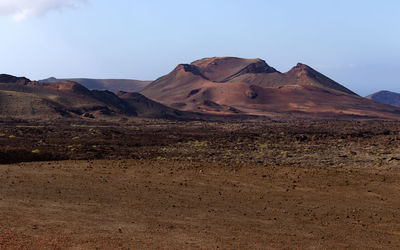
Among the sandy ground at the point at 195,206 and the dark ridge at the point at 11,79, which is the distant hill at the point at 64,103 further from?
the sandy ground at the point at 195,206

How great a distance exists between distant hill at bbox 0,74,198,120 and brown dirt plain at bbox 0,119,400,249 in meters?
51.9

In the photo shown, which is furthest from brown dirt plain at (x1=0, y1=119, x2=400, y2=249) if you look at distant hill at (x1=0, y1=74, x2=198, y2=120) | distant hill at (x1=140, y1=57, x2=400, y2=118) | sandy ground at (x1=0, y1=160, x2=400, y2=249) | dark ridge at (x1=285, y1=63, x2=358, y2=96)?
dark ridge at (x1=285, y1=63, x2=358, y2=96)

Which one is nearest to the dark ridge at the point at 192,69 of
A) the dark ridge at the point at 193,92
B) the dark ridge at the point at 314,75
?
the dark ridge at the point at 193,92

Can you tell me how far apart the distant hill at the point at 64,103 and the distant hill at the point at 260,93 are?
1778cm

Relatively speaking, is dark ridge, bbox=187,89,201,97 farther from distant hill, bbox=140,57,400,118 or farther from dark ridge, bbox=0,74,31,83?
dark ridge, bbox=0,74,31,83

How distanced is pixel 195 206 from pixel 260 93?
12900cm

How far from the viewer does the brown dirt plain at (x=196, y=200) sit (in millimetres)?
11914

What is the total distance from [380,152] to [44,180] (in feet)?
71.5

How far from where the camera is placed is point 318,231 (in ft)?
43.0

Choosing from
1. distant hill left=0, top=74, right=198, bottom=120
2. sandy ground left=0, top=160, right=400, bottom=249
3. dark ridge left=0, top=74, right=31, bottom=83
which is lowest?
sandy ground left=0, top=160, right=400, bottom=249

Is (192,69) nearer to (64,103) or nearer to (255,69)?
(255,69)

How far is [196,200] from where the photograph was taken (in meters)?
16.7

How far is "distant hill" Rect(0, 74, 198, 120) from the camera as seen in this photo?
258ft

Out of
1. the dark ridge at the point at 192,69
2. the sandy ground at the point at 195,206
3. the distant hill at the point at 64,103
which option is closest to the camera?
the sandy ground at the point at 195,206
